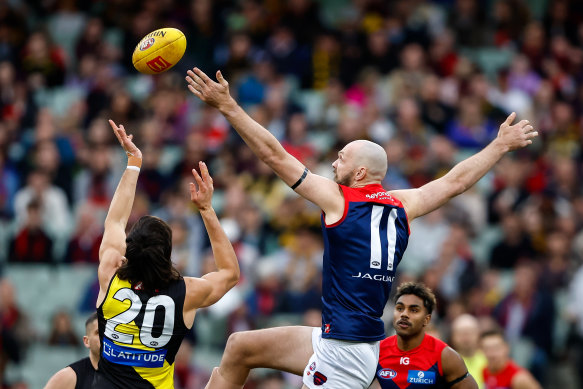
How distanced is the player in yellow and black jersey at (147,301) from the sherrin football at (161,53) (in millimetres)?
1454

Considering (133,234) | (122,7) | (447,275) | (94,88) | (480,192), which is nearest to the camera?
(133,234)

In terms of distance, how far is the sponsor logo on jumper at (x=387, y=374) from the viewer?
8.86 metres

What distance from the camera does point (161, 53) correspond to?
8.55m

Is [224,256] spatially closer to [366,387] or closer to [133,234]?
[133,234]

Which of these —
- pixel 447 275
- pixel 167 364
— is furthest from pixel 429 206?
pixel 447 275

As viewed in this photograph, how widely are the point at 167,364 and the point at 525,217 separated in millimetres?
9552

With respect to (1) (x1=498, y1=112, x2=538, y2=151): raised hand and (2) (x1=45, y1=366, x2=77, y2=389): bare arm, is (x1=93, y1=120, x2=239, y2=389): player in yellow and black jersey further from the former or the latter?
(1) (x1=498, y1=112, x2=538, y2=151): raised hand

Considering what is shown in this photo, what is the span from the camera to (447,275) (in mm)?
14844

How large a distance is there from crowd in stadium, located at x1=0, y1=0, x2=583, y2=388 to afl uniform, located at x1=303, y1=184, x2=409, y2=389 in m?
5.71

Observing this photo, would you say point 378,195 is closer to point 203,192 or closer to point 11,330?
point 203,192

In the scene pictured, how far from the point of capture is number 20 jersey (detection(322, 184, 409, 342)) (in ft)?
25.3

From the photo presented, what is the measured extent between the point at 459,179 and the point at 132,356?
10.3 ft

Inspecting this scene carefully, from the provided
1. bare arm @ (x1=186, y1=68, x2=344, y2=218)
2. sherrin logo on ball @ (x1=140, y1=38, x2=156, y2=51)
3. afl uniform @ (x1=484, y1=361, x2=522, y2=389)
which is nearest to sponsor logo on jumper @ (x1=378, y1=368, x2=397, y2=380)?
bare arm @ (x1=186, y1=68, x2=344, y2=218)

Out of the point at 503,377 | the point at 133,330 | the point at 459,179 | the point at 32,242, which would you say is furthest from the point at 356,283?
the point at 32,242
